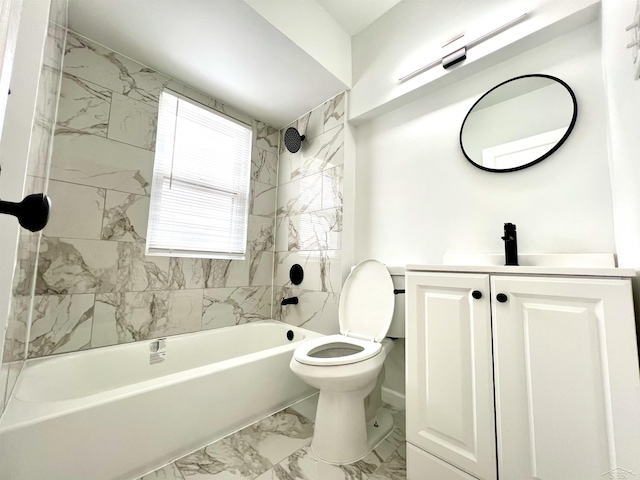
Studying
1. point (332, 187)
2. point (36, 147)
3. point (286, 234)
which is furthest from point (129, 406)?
point (332, 187)

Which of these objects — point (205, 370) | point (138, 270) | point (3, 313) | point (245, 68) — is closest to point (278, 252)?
point (138, 270)

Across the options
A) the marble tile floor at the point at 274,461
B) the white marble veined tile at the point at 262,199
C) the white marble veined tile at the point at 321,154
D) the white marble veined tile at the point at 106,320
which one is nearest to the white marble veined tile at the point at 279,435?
the marble tile floor at the point at 274,461

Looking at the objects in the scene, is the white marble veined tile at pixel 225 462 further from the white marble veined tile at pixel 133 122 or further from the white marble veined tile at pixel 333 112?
the white marble veined tile at pixel 333 112

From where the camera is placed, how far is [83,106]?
5.42ft

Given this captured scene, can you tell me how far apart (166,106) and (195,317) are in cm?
161

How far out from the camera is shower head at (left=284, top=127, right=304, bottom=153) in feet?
7.74

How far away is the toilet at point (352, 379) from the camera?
1278 millimetres

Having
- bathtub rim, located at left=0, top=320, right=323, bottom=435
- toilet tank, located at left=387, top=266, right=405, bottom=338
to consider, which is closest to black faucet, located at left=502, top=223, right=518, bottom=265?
toilet tank, located at left=387, top=266, right=405, bottom=338

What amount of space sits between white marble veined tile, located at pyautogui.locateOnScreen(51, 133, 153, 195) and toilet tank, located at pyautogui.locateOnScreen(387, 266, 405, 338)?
5.99 feet

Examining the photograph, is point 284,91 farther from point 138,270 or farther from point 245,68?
point 138,270

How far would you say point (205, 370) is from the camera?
4.52 ft

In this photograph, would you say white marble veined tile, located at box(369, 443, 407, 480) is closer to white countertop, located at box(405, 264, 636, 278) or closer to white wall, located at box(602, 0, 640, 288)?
white countertop, located at box(405, 264, 636, 278)

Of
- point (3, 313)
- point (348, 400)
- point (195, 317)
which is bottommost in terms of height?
point (348, 400)

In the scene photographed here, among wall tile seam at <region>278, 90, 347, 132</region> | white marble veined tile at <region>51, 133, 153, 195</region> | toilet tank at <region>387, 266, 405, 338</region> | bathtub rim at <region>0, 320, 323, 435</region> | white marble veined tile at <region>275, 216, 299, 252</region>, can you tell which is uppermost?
wall tile seam at <region>278, 90, 347, 132</region>
